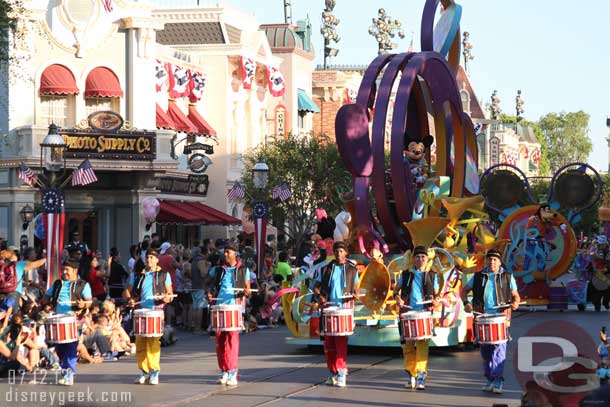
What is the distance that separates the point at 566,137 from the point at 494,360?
143m

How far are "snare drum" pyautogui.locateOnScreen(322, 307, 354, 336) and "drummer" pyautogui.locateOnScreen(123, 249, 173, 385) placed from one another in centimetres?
185

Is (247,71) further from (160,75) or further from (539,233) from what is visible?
(539,233)

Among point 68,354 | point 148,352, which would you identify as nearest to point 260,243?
point 148,352

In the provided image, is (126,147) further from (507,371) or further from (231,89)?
(507,371)

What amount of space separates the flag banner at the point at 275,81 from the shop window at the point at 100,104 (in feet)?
39.7

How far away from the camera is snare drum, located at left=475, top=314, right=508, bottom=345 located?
14.6 m

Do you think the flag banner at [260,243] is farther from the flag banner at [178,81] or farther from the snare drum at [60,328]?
the flag banner at [178,81]

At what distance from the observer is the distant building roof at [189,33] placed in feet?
164

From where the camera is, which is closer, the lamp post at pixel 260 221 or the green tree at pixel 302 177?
the lamp post at pixel 260 221

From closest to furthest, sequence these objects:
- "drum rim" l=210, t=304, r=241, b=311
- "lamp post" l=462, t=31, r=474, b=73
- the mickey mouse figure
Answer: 1. "drum rim" l=210, t=304, r=241, b=311
2. the mickey mouse figure
3. "lamp post" l=462, t=31, r=474, b=73

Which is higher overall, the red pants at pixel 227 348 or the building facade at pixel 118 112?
the building facade at pixel 118 112

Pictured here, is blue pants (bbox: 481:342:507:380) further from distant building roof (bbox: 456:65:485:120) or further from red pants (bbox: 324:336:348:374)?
distant building roof (bbox: 456:65:485:120)

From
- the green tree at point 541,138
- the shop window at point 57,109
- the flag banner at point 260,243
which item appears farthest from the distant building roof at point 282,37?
the green tree at point 541,138

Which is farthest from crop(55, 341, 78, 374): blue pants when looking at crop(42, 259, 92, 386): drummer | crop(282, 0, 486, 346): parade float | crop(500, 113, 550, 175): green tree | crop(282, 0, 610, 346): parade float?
crop(500, 113, 550, 175): green tree
